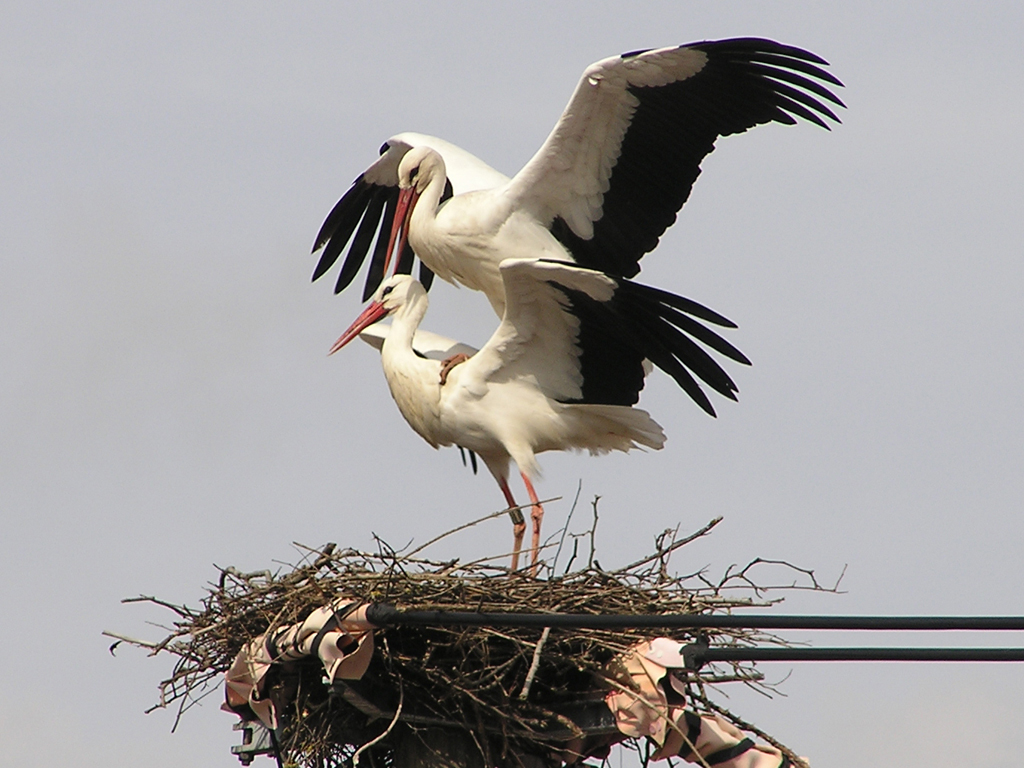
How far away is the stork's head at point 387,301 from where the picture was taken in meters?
7.18

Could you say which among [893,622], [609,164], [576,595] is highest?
[609,164]

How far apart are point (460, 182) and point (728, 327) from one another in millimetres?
2568

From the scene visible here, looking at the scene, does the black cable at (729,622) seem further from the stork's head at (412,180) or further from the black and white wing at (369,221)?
the black and white wing at (369,221)

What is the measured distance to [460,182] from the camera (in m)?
8.02

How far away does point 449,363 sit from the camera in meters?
6.92

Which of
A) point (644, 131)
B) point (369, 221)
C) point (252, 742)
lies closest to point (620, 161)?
point (644, 131)

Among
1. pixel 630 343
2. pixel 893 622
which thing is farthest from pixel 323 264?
pixel 893 622

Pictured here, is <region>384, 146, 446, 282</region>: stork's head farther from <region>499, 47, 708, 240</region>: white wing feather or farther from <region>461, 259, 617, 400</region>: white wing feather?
<region>461, 259, 617, 400</region>: white wing feather

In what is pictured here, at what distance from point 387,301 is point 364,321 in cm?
13

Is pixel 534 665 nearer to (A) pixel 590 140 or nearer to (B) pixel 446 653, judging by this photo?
(B) pixel 446 653

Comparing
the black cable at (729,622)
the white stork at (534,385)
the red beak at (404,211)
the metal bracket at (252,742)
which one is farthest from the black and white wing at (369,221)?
the black cable at (729,622)

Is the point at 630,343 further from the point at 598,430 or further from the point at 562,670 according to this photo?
the point at 562,670

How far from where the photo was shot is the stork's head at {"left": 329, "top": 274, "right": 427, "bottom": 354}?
23.5ft

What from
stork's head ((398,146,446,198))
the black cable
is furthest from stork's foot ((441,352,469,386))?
the black cable
